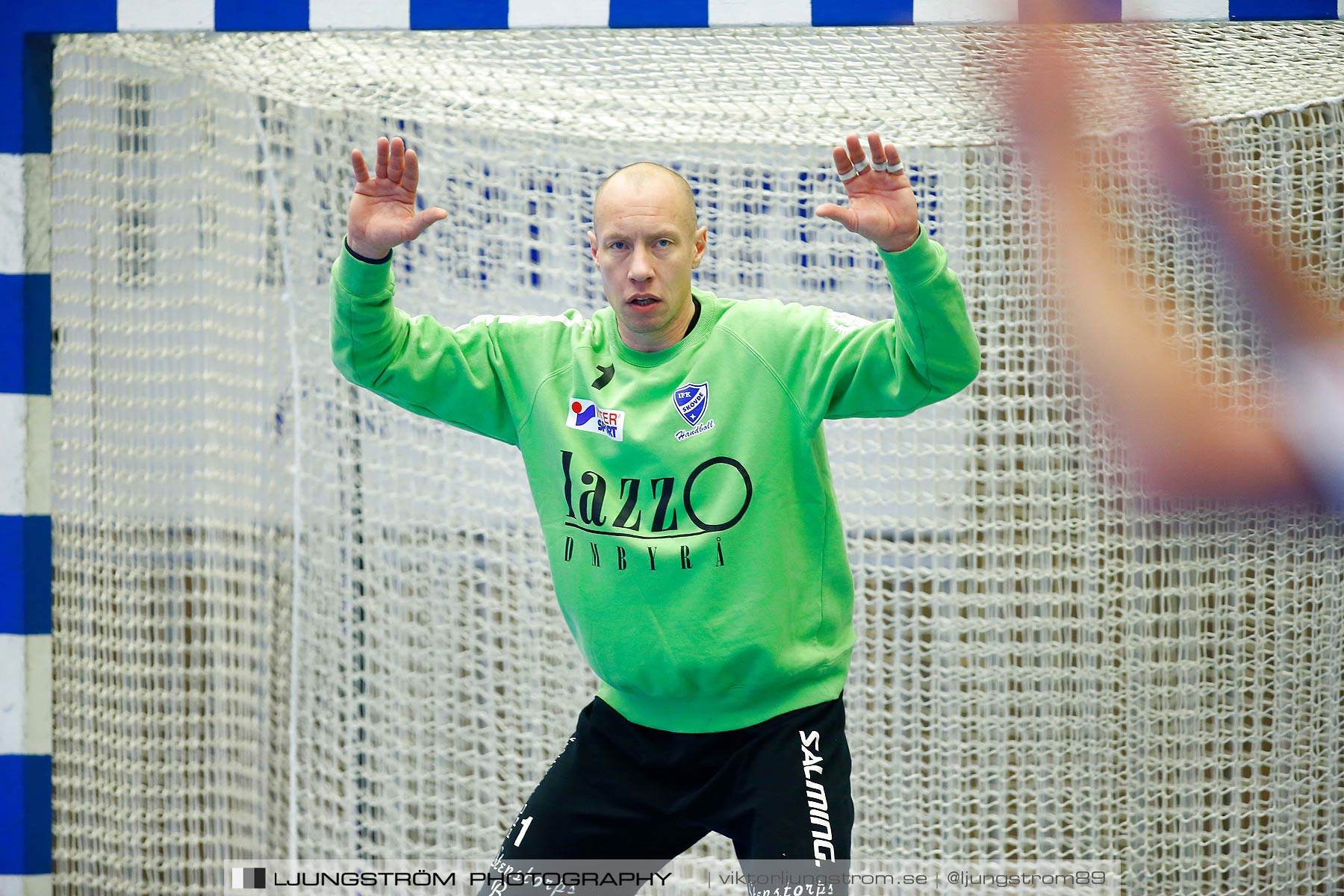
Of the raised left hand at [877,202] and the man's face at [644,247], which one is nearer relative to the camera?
the raised left hand at [877,202]

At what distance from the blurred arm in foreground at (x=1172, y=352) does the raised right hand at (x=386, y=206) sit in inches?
35.4

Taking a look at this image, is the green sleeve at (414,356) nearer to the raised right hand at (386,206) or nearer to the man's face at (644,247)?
the raised right hand at (386,206)

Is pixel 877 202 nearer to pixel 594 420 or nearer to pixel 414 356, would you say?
pixel 594 420

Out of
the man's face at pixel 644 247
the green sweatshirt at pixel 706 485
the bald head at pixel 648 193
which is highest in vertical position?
the bald head at pixel 648 193

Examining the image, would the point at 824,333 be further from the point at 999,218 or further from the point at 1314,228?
the point at 1314,228

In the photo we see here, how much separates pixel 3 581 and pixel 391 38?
1.14 metres

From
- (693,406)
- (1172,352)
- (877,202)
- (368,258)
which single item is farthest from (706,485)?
(1172,352)

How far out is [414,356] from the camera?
5.55 ft

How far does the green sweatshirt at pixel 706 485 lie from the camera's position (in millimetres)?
1542

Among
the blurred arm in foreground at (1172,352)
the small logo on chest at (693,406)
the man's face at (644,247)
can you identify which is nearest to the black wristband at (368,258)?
the man's face at (644,247)

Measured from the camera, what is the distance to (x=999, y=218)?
Answer: 96.8 inches

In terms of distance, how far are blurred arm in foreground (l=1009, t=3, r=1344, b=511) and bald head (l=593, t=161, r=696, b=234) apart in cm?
54

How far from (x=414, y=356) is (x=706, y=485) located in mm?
458

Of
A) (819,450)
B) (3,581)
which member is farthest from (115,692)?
(819,450)
